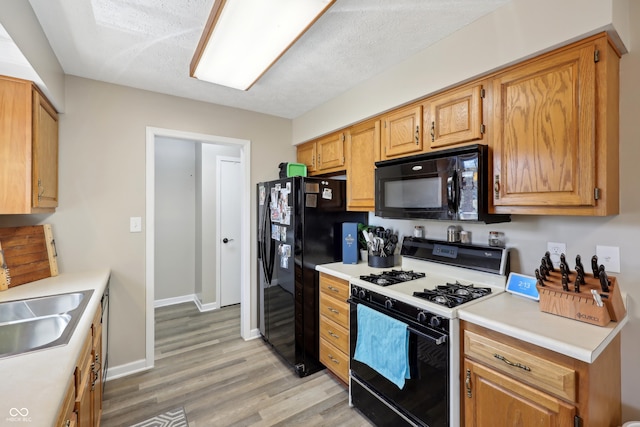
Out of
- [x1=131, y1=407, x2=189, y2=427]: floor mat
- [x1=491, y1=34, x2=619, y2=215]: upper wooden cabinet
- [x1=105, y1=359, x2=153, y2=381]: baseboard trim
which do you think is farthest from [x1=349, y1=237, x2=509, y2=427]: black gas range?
[x1=105, y1=359, x2=153, y2=381]: baseboard trim

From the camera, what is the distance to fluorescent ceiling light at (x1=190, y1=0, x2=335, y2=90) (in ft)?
4.42

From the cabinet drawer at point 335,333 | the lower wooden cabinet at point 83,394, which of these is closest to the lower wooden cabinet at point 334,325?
the cabinet drawer at point 335,333

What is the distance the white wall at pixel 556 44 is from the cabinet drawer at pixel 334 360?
4.40ft

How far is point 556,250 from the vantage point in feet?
5.16

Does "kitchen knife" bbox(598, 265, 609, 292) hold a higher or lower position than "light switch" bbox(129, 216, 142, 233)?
lower

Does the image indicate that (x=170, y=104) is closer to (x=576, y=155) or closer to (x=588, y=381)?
(x=576, y=155)

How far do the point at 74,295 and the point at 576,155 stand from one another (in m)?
2.77

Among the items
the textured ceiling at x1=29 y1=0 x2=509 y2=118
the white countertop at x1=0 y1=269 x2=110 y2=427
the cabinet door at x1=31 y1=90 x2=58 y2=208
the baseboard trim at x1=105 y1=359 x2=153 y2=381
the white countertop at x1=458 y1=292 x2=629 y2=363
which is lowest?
the baseboard trim at x1=105 y1=359 x2=153 y2=381

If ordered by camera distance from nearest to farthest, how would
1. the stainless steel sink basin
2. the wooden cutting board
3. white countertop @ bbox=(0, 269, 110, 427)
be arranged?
white countertop @ bbox=(0, 269, 110, 427) → the stainless steel sink basin → the wooden cutting board

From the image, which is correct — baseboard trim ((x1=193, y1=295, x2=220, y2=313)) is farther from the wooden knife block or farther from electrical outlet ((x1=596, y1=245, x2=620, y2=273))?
electrical outlet ((x1=596, y1=245, x2=620, y2=273))

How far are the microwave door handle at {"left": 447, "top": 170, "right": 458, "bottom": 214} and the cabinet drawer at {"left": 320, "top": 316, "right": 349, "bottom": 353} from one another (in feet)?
3.85

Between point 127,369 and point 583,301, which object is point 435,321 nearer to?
point 583,301

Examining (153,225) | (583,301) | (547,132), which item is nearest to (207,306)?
(153,225)

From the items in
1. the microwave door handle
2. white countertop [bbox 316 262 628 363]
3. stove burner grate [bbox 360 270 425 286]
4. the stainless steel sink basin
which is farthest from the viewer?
stove burner grate [bbox 360 270 425 286]
